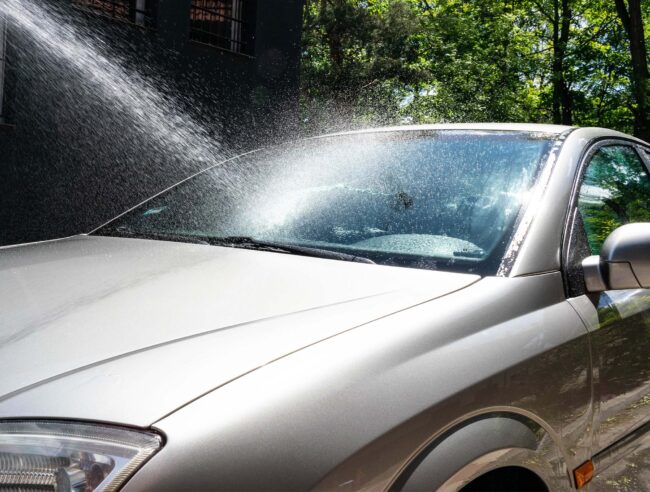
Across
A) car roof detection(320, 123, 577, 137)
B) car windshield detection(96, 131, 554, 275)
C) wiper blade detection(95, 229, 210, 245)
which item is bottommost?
wiper blade detection(95, 229, 210, 245)

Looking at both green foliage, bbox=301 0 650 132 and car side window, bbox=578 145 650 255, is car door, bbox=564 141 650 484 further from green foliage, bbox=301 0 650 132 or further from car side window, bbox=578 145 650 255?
green foliage, bbox=301 0 650 132

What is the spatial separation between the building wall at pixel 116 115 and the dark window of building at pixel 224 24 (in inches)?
7.0

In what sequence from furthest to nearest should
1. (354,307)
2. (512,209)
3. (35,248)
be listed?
(35,248), (512,209), (354,307)

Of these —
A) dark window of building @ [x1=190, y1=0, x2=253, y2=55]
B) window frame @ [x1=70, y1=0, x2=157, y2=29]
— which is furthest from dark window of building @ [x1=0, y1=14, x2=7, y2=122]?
dark window of building @ [x1=190, y1=0, x2=253, y2=55]

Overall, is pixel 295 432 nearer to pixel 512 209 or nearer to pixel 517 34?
pixel 512 209

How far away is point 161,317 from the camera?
184 cm

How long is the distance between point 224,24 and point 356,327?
10.9 metres

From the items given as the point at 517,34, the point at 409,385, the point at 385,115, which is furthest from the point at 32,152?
the point at 517,34

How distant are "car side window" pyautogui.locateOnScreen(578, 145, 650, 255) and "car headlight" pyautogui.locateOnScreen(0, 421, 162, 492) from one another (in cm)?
182

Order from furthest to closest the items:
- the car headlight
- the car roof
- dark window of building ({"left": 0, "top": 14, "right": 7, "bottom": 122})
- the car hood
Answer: dark window of building ({"left": 0, "top": 14, "right": 7, "bottom": 122}) < the car roof < the car hood < the car headlight

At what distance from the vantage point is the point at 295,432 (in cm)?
147

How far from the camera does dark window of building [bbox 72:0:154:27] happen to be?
30.2ft

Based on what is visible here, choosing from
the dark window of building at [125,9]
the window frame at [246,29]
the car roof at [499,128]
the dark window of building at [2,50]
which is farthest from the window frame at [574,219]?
the window frame at [246,29]

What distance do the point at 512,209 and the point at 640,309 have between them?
608 millimetres
